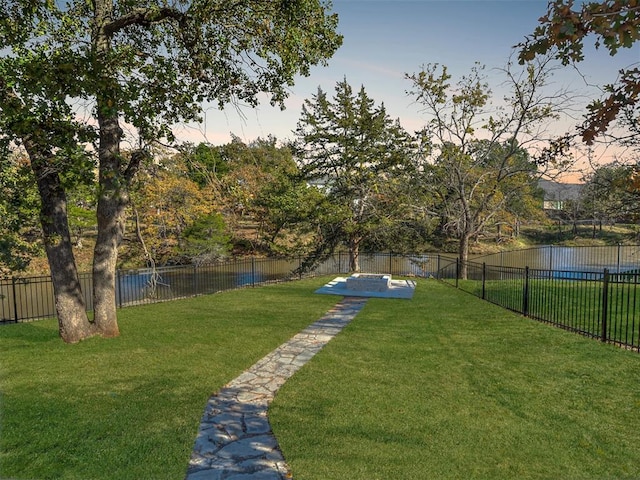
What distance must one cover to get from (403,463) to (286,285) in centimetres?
1277

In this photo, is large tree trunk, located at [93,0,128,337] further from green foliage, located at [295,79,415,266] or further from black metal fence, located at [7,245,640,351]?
green foliage, located at [295,79,415,266]

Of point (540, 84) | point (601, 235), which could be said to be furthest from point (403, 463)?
point (601, 235)

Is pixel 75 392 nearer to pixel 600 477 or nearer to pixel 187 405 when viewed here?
pixel 187 405

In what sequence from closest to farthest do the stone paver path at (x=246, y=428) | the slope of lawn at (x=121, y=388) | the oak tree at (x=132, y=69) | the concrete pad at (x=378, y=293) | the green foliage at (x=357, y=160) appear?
the stone paver path at (x=246, y=428)
the slope of lawn at (x=121, y=388)
the oak tree at (x=132, y=69)
the concrete pad at (x=378, y=293)
the green foliage at (x=357, y=160)

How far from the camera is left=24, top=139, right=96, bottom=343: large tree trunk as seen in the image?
7.30 m

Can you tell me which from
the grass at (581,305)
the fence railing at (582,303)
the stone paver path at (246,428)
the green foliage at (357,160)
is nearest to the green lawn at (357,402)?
the stone paver path at (246,428)

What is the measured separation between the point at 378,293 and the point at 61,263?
9611mm

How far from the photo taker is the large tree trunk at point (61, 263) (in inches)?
288

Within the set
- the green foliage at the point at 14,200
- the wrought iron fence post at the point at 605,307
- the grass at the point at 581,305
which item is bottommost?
the grass at the point at 581,305

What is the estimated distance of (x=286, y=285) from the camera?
53.6 feet

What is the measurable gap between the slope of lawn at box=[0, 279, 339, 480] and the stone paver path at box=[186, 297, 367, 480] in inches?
6.7

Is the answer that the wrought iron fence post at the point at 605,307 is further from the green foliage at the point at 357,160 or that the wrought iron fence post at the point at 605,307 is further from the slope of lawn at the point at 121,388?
the green foliage at the point at 357,160

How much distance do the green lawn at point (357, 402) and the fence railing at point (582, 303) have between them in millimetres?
699

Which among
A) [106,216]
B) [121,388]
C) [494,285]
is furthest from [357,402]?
[494,285]
